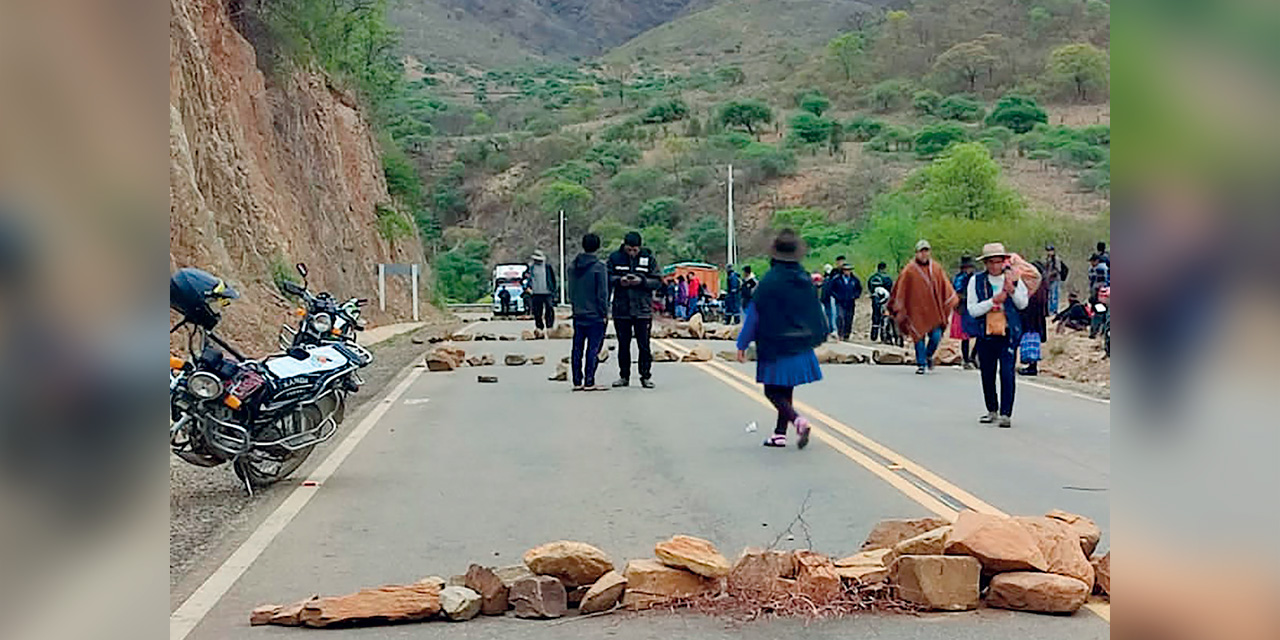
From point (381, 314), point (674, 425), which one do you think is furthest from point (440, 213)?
point (674, 425)

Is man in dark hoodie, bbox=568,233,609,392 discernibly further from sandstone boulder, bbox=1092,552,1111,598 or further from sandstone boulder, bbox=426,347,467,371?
sandstone boulder, bbox=1092,552,1111,598

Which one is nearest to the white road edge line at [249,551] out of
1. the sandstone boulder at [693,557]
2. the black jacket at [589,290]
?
the sandstone boulder at [693,557]

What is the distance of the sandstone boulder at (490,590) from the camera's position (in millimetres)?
6496

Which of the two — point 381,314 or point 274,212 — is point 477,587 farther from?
point 381,314

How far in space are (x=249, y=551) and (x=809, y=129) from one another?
300 ft

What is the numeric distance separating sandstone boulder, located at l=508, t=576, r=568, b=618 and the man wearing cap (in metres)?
7.41

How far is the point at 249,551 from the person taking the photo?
25.6 feet

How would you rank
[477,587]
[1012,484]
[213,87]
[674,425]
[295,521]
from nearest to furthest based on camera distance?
[477,587]
[295,521]
[1012,484]
[674,425]
[213,87]

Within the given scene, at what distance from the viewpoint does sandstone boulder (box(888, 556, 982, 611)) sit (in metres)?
6.38

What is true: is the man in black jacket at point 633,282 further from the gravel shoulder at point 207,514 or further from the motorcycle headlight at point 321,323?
the motorcycle headlight at point 321,323
